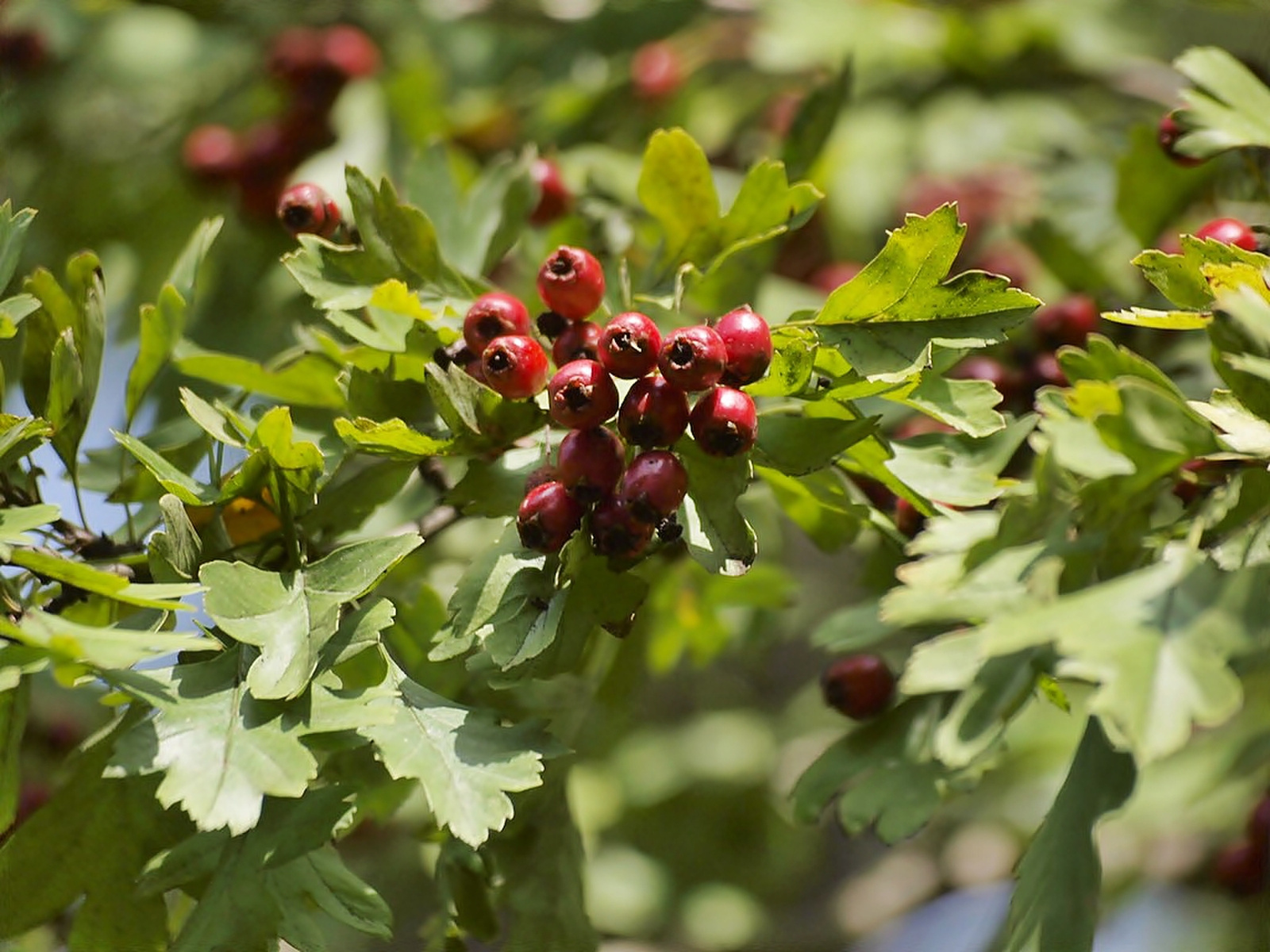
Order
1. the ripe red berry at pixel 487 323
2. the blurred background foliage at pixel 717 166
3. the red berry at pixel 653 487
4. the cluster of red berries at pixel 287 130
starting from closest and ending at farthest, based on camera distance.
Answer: the red berry at pixel 653 487, the ripe red berry at pixel 487 323, the blurred background foliage at pixel 717 166, the cluster of red berries at pixel 287 130

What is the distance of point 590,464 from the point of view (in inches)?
37.3

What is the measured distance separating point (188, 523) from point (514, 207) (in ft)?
1.64

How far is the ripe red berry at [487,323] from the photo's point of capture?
3.46 ft

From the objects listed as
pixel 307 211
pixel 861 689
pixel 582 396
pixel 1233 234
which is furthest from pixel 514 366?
pixel 1233 234

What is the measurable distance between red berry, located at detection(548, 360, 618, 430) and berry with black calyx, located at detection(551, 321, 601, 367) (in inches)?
3.7

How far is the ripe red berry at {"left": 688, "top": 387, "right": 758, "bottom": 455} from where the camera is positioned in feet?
3.01

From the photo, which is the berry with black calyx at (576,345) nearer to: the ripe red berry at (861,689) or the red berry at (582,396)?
the red berry at (582,396)

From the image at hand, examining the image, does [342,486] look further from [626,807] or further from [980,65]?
[980,65]

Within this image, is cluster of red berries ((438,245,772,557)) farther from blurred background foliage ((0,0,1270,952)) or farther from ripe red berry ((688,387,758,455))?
blurred background foliage ((0,0,1270,952))

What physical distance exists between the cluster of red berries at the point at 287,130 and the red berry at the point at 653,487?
4.03 ft

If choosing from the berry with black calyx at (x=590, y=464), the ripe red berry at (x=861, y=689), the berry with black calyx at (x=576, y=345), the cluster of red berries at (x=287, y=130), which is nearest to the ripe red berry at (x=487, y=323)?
the berry with black calyx at (x=576, y=345)

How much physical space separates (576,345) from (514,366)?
0.31ft

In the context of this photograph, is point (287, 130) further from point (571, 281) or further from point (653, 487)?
point (653, 487)

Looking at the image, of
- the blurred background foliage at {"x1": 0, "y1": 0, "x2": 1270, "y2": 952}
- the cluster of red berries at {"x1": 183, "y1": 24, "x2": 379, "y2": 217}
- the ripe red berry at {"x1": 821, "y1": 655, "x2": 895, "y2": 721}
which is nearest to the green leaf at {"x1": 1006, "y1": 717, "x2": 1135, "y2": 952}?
the ripe red berry at {"x1": 821, "y1": 655, "x2": 895, "y2": 721}
